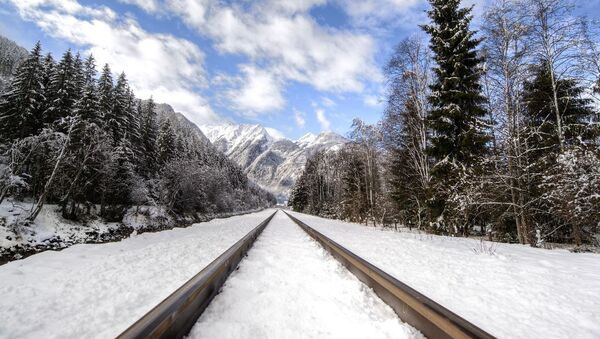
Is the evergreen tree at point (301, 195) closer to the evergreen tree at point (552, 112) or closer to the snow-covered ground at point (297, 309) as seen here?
the evergreen tree at point (552, 112)

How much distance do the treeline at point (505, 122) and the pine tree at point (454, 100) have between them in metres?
0.05

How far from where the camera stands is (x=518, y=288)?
4418 millimetres

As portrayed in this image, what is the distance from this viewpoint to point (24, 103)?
29203mm

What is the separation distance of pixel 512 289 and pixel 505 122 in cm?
1074

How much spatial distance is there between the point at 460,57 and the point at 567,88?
4.74 meters

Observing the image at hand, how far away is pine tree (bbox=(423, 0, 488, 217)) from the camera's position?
14664mm

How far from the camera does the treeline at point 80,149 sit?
62.2 ft

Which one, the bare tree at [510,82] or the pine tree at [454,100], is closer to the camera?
the bare tree at [510,82]

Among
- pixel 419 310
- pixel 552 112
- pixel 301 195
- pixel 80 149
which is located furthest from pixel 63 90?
pixel 301 195

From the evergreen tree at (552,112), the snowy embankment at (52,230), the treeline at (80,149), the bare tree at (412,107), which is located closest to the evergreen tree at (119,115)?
the treeline at (80,149)

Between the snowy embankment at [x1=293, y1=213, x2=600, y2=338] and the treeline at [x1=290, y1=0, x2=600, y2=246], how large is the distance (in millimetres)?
4181

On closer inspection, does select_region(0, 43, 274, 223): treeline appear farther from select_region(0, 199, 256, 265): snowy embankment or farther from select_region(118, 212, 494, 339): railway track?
select_region(118, 212, 494, 339): railway track

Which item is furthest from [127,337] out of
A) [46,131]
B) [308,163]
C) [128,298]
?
[308,163]

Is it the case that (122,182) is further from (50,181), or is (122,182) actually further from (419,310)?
(419,310)
